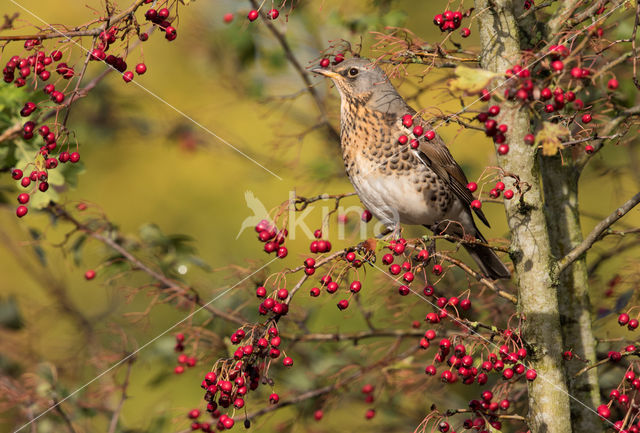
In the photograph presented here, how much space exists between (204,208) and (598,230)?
3481 mm

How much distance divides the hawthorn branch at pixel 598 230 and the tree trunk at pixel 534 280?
4 centimetres

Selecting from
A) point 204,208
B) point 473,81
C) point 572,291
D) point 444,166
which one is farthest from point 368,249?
point 204,208

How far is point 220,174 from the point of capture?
5.25 m

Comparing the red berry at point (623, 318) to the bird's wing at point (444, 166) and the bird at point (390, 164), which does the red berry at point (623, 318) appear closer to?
the bird at point (390, 164)

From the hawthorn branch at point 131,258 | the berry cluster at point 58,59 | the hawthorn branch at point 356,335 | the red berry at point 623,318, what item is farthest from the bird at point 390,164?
the berry cluster at point 58,59

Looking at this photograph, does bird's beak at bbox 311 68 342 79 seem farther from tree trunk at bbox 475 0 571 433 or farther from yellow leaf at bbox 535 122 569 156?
yellow leaf at bbox 535 122 569 156

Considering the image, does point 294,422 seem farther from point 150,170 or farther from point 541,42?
point 150,170

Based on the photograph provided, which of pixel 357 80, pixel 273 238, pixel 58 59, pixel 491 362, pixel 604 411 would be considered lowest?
pixel 604 411

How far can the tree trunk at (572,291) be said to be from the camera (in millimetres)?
2400

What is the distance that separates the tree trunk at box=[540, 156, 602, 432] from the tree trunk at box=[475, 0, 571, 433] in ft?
0.88

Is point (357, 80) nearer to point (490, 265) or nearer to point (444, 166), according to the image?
point (444, 166)

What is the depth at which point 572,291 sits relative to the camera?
254 cm

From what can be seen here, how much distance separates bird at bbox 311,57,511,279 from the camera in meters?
3.26

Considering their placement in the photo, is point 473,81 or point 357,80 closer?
point 473,81
